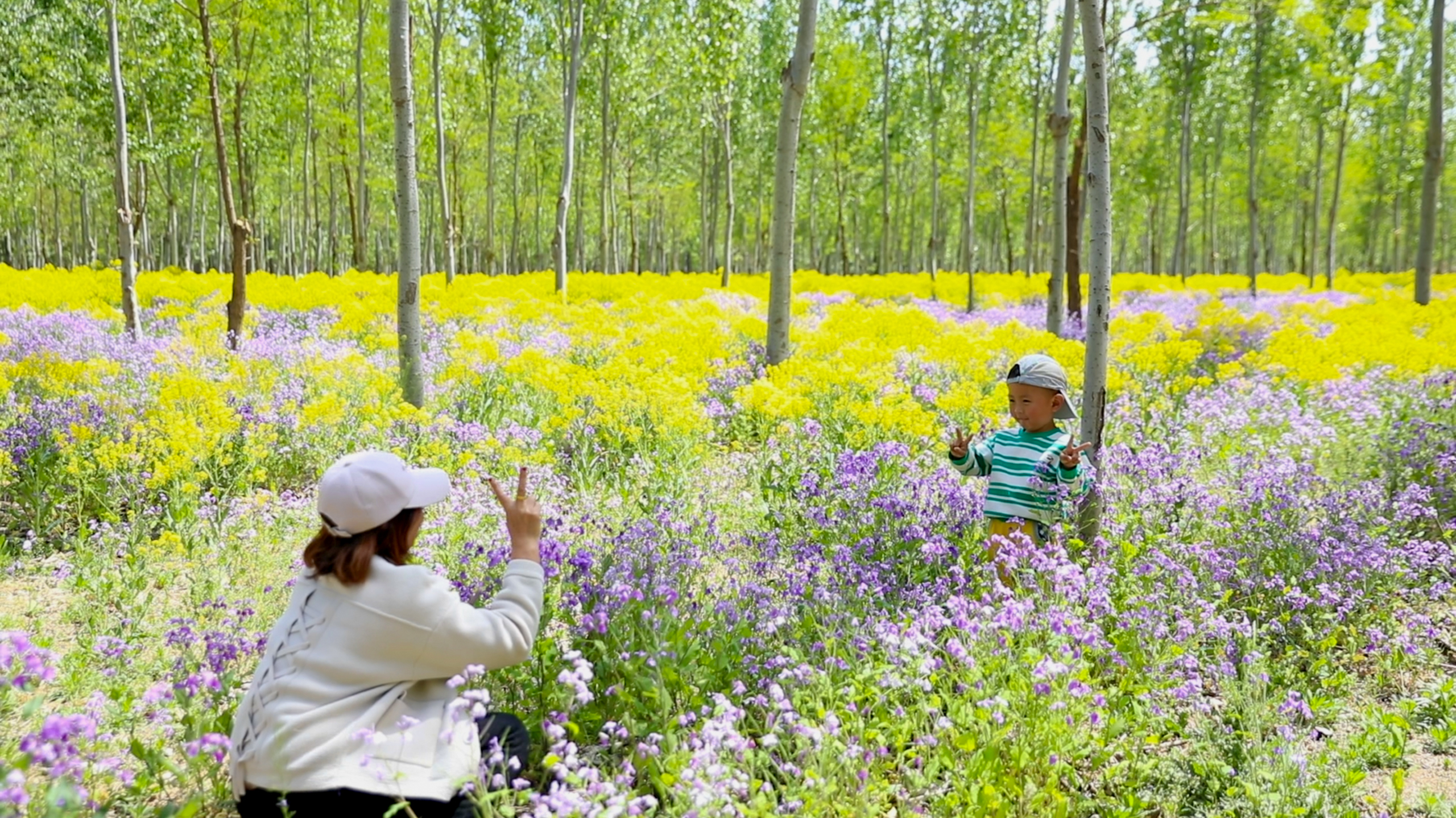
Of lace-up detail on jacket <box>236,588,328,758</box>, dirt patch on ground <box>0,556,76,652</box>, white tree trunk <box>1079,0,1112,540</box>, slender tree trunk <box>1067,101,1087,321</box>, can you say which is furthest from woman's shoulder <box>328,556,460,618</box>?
slender tree trunk <box>1067,101,1087,321</box>

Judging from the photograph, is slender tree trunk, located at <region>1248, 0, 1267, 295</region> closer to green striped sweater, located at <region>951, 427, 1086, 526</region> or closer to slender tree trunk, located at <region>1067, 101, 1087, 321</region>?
slender tree trunk, located at <region>1067, 101, 1087, 321</region>

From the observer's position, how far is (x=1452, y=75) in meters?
33.5

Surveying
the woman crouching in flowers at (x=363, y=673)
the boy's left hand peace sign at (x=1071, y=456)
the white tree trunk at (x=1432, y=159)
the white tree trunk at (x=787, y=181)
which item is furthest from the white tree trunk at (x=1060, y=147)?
the woman crouching in flowers at (x=363, y=673)

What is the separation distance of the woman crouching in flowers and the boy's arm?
2.63m

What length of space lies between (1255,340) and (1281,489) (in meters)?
8.19

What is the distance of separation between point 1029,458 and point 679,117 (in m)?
31.5

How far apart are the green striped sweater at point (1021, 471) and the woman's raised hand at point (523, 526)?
7.66 feet

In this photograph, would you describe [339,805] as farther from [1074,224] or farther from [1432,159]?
[1432,159]

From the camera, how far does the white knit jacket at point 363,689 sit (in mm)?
2164

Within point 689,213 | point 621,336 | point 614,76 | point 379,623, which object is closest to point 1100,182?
point 379,623

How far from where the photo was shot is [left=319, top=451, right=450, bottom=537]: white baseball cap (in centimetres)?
226

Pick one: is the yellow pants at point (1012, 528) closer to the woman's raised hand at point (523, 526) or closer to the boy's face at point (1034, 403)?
the boy's face at point (1034, 403)

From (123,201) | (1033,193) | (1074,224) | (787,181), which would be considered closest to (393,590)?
(787,181)

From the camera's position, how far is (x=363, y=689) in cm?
226
